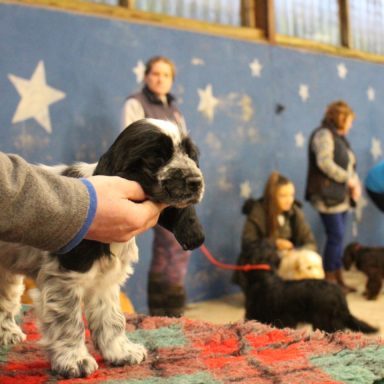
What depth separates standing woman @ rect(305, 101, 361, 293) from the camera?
638cm

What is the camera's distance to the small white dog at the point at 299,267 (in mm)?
5152

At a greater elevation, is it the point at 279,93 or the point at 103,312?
the point at 279,93

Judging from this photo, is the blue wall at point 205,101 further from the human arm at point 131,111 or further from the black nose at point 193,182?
the black nose at point 193,182

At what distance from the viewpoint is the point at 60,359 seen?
5.39 ft

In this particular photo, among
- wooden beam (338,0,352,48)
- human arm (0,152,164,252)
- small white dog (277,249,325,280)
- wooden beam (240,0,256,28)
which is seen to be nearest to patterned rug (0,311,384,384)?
human arm (0,152,164,252)

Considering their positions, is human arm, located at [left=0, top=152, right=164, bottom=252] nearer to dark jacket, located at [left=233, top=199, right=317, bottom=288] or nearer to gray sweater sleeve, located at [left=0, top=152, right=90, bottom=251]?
gray sweater sleeve, located at [left=0, top=152, right=90, bottom=251]

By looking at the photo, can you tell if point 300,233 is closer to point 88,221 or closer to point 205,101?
point 205,101

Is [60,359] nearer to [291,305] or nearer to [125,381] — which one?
[125,381]

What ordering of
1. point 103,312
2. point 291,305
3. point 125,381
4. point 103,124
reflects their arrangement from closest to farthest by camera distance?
point 125,381
point 103,312
point 291,305
point 103,124


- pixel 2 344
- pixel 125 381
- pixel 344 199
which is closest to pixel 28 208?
pixel 125 381

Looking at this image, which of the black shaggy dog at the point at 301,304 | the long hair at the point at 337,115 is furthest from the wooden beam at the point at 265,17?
the black shaggy dog at the point at 301,304

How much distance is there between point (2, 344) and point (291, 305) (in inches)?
102

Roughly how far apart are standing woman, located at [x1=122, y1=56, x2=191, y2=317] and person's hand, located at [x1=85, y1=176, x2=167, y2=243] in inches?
133

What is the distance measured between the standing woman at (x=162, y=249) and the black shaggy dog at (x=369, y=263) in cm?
226
